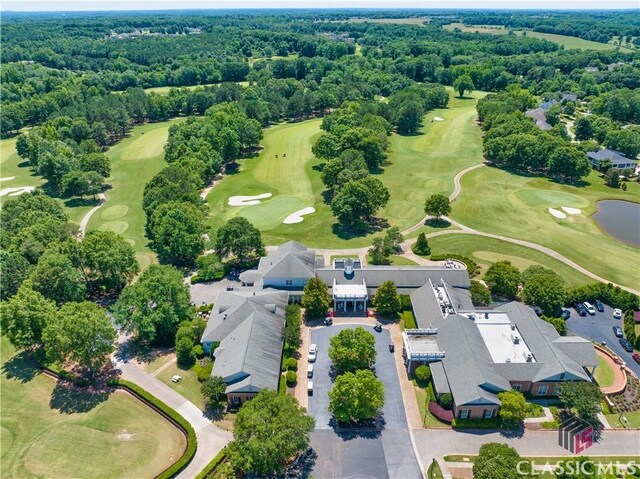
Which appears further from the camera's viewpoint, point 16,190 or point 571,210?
point 16,190

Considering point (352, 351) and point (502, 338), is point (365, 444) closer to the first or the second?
point (352, 351)

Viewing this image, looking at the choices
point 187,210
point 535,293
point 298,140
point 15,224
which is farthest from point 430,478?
point 298,140

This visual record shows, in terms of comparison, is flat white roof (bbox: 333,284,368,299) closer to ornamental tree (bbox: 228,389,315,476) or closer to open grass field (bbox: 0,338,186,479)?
ornamental tree (bbox: 228,389,315,476)

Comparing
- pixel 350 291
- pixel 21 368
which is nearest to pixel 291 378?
pixel 350 291

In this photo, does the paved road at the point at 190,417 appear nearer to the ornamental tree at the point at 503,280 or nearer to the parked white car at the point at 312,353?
the parked white car at the point at 312,353

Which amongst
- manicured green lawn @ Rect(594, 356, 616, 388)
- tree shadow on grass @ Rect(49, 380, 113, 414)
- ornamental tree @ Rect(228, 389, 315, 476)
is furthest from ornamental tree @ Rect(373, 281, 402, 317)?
tree shadow on grass @ Rect(49, 380, 113, 414)

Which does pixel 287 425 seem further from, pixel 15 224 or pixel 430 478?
pixel 15 224
